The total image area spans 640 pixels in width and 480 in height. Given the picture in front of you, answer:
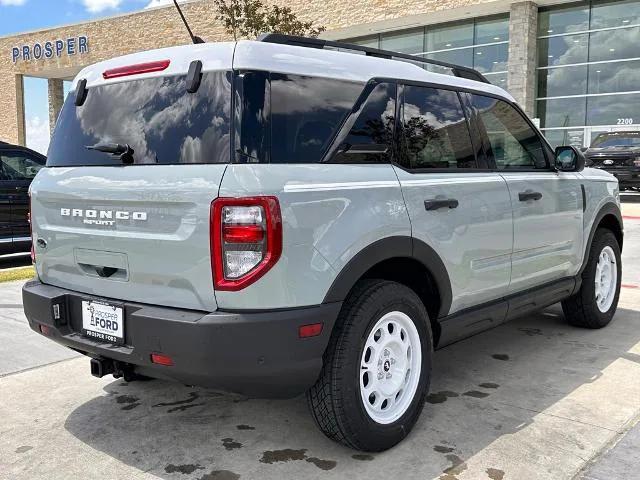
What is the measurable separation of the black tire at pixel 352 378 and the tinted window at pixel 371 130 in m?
0.61

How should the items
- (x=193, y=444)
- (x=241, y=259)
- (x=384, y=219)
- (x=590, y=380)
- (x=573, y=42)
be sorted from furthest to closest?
(x=573, y=42)
(x=590, y=380)
(x=193, y=444)
(x=384, y=219)
(x=241, y=259)

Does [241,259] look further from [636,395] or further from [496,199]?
[636,395]

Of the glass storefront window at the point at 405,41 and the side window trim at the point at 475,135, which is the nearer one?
the side window trim at the point at 475,135

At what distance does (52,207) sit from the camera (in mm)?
3184

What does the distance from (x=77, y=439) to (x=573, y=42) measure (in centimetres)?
2399

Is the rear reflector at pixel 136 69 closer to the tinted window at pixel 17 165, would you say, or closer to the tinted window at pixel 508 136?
the tinted window at pixel 508 136

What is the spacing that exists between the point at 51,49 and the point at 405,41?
23.7 meters

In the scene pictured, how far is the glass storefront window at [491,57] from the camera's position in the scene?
24.2 metres

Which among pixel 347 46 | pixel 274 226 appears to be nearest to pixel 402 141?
pixel 347 46

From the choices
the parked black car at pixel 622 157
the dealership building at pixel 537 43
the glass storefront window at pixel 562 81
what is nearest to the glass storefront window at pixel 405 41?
the dealership building at pixel 537 43

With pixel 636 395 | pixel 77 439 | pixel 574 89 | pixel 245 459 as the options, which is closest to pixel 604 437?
pixel 636 395

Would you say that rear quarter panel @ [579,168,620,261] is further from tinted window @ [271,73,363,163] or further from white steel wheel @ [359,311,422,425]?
tinted window @ [271,73,363,163]

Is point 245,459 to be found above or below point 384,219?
below

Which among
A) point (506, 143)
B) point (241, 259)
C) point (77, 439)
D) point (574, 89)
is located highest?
point (574, 89)
